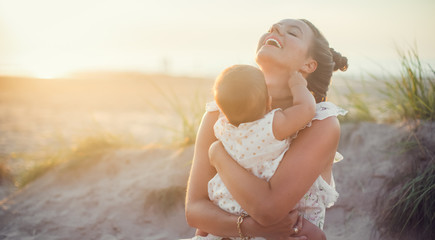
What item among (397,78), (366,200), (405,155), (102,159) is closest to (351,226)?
(366,200)

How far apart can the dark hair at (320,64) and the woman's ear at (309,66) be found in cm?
3

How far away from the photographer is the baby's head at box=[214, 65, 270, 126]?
1844 millimetres

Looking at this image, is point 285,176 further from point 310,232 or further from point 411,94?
point 411,94

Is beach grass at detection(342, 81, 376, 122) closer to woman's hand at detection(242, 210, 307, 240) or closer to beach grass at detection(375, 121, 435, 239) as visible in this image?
beach grass at detection(375, 121, 435, 239)

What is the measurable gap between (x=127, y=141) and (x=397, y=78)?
401 centimetres

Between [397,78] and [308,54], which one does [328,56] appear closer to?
[308,54]

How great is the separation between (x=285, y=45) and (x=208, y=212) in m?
1.12

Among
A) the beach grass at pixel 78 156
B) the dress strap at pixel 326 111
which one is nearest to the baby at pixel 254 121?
the dress strap at pixel 326 111

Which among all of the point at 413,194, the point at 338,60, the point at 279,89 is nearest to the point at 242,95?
the point at 279,89

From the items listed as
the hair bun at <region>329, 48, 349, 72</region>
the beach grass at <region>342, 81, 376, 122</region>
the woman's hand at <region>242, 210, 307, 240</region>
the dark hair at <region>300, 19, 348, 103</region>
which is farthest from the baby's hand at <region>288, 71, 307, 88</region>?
the beach grass at <region>342, 81, 376, 122</region>

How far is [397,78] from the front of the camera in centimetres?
403

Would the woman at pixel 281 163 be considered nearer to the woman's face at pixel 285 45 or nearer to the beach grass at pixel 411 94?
the woman's face at pixel 285 45

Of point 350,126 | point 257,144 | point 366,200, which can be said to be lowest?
point 366,200

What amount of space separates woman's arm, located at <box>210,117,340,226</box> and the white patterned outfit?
0.18 ft
